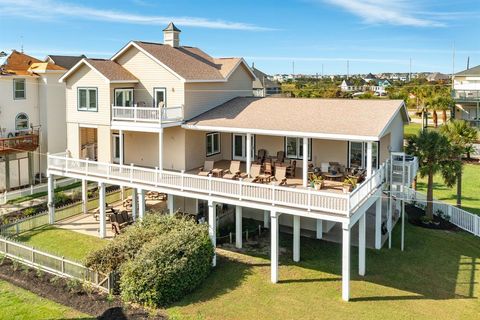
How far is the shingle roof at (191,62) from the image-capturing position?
80.7ft

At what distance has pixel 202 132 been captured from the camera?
83.0ft

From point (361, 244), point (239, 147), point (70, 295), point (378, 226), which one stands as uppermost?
point (239, 147)

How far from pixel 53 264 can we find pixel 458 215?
21.2 metres

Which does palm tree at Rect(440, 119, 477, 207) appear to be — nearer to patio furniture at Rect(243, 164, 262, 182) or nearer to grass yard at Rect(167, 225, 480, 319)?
grass yard at Rect(167, 225, 480, 319)

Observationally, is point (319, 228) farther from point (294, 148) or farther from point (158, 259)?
point (158, 259)

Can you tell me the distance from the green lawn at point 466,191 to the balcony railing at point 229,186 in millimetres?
12033

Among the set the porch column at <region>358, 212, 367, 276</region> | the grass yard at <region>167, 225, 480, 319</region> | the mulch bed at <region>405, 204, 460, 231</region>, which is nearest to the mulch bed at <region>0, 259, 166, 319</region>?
the grass yard at <region>167, 225, 480, 319</region>

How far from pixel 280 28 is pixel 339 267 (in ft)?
107

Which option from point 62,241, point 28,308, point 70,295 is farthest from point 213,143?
point 28,308

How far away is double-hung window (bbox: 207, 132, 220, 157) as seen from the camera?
2594 centimetres

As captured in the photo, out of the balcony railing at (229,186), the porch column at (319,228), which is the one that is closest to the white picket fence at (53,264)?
the balcony railing at (229,186)

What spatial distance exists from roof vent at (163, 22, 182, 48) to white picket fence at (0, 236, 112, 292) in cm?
1517

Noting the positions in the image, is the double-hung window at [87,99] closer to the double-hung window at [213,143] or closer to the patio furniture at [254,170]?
the double-hung window at [213,143]

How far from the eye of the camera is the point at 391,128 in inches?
853
